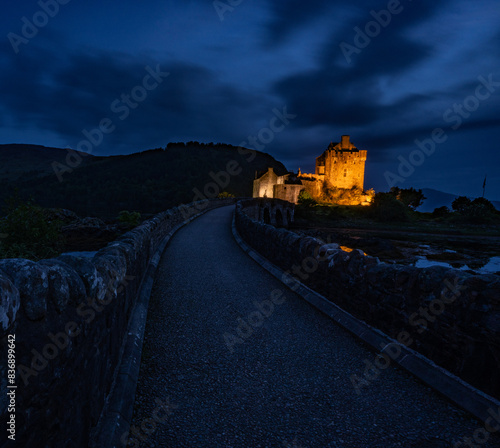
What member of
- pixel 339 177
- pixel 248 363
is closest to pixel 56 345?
pixel 248 363

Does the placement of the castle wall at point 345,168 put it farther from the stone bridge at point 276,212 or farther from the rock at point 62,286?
the rock at point 62,286

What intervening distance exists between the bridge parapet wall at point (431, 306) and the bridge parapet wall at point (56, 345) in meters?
3.55

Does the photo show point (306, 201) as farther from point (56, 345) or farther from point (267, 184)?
point (56, 345)

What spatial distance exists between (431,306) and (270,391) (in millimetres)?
2118

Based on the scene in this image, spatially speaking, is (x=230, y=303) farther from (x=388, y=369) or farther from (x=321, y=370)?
(x=388, y=369)

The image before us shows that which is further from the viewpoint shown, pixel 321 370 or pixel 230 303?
pixel 230 303

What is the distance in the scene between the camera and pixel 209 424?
290cm

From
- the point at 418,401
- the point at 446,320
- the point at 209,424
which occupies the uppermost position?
the point at 446,320

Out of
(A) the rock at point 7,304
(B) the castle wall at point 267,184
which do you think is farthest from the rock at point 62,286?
(B) the castle wall at point 267,184

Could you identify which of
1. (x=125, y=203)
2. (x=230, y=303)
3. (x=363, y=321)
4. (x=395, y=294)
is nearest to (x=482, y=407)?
(x=395, y=294)

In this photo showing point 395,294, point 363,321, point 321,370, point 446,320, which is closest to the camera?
point 446,320

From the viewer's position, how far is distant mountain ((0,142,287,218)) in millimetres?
79375

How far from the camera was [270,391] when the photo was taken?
3.42 meters

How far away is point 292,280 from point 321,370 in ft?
11.1
